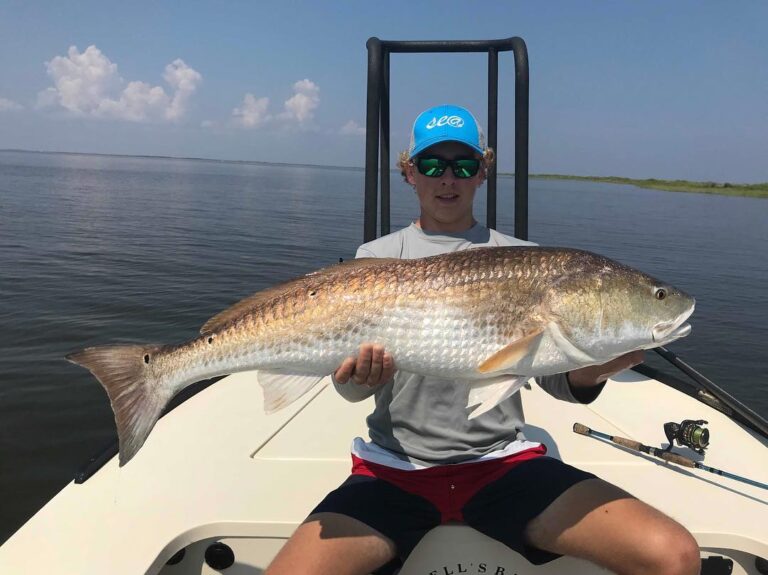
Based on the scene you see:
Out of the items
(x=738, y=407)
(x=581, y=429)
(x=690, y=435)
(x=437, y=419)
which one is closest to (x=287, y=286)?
(x=437, y=419)

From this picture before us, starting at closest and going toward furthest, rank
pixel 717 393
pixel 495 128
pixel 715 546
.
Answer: pixel 715 546 < pixel 717 393 < pixel 495 128

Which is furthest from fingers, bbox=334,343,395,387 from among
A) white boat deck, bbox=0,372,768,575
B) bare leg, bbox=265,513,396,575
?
white boat deck, bbox=0,372,768,575

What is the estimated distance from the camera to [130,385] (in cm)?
278

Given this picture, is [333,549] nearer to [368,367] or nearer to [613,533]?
[368,367]

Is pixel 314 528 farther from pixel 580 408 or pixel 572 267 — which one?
pixel 580 408

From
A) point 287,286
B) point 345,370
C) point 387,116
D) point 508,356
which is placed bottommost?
point 345,370

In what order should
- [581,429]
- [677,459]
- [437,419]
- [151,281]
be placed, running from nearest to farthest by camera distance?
[437,419] → [677,459] → [581,429] → [151,281]

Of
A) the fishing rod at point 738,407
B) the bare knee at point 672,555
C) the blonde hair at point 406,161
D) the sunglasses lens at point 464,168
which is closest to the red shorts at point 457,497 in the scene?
the bare knee at point 672,555

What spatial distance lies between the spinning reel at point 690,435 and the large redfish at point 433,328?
4.78 ft

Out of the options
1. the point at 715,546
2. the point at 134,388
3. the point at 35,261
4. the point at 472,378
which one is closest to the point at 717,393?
the point at 715,546

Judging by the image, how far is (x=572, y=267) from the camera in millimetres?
2727

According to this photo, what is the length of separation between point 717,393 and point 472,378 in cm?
297

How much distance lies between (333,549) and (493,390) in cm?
104

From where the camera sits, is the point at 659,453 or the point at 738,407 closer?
the point at 659,453
